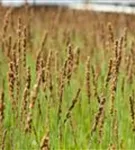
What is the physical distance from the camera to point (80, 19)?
1132 centimetres

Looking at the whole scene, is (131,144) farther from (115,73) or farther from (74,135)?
(115,73)

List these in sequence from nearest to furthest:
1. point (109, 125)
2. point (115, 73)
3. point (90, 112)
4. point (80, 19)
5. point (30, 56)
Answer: point (115, 73)
point (109, 125)
point (90, 112)
point (30, 56)
point (80, 19)

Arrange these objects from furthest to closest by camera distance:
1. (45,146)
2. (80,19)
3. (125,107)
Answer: (80,19) → (125,107) → (45,146)

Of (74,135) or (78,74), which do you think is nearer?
(74,135)

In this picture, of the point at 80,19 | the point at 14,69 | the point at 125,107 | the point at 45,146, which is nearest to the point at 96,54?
the point at 125,107

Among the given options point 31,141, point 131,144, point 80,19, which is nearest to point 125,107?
point 131,144

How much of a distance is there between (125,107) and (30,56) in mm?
1778

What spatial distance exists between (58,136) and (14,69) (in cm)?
70

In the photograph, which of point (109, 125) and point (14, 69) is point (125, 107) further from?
point (14, 69)

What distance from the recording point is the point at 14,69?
9.16 ft

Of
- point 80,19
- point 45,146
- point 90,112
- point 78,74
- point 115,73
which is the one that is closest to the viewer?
point 45,146

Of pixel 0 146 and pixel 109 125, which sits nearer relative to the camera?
pixel 0 146

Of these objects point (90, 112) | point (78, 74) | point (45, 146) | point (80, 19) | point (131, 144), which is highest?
point (80, 19)

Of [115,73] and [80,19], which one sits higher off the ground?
[80,19]
